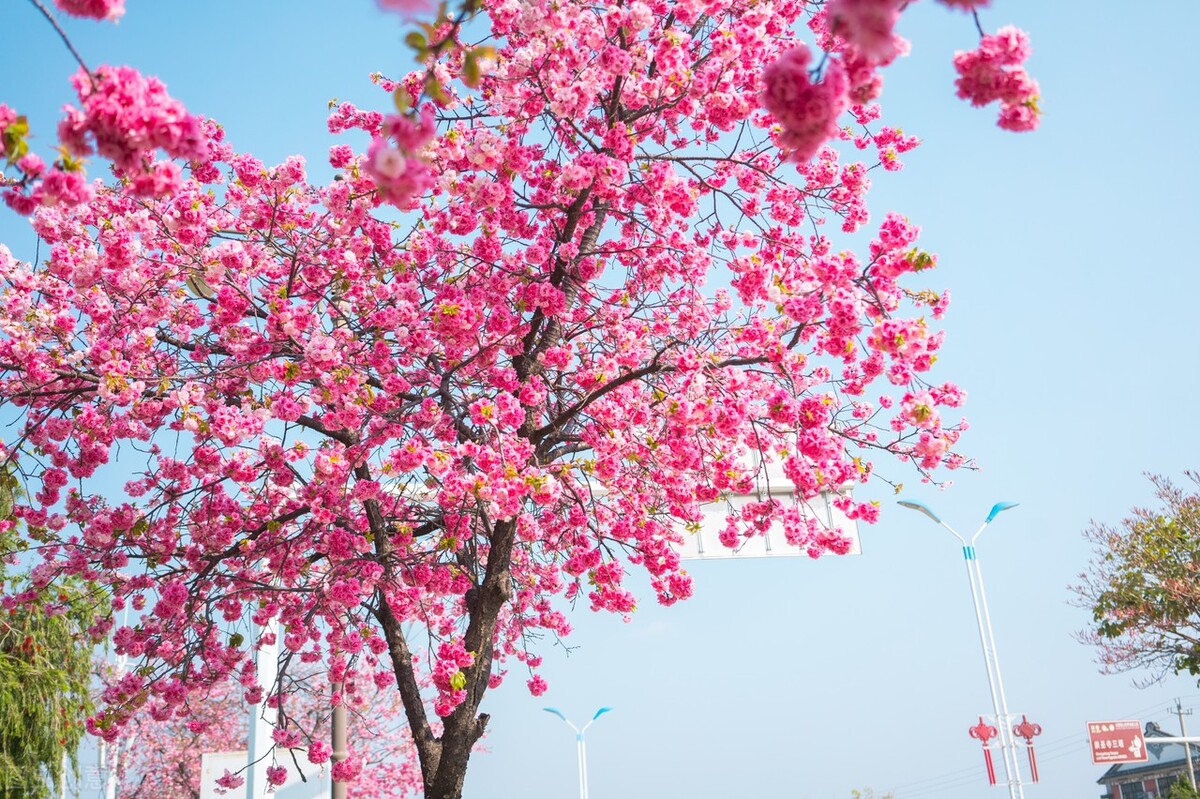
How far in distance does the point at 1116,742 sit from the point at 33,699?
22.0m

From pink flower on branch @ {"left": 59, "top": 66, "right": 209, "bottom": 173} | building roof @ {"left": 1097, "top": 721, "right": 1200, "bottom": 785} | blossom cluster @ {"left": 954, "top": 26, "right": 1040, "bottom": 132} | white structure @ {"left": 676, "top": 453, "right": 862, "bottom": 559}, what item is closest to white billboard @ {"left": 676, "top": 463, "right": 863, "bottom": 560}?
white structure @ {"left": 676, "top": 453, "right": 862, "bottom": 559}

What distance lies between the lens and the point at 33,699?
1170cm

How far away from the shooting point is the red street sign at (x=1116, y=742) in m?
21.9

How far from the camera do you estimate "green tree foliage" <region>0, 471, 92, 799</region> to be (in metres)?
11.4

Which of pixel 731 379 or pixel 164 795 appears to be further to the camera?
pixel 164 795

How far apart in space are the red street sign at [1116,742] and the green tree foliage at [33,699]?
2077 cm

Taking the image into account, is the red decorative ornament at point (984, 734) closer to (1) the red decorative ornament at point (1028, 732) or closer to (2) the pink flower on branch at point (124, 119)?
(1) the red decorative ornament at point (1028, 732)

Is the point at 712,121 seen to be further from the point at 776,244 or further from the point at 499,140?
the point at 499,140

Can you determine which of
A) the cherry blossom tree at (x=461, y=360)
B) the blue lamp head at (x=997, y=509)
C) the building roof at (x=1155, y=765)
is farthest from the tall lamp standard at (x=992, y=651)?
the building roof at (x=1155, y=765)

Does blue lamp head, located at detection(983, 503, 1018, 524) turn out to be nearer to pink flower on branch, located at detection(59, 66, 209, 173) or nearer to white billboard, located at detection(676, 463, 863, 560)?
white billboard, located at detection(676, 463, 863, 560)

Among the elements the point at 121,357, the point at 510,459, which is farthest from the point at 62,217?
the point at 510,459

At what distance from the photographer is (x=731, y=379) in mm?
6820

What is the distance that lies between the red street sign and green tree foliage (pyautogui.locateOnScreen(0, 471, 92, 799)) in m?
20.8

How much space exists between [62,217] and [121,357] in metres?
1.34
